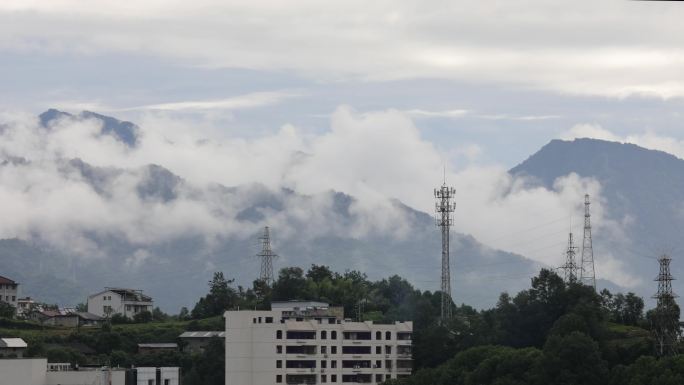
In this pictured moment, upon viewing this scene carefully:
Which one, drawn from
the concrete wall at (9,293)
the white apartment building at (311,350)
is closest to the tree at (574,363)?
the white apartment building at (311,350)

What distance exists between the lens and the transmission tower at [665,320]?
330ft

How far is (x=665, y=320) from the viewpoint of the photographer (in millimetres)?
102750

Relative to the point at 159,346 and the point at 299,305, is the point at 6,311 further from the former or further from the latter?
the point at 299,305

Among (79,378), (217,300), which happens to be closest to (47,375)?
(79,378)

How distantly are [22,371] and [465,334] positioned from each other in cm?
4229

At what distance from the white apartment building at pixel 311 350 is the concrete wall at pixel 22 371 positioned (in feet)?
100

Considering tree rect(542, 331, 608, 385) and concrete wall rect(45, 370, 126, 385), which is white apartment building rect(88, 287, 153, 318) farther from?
tree rect(542, 331, 608, 385)

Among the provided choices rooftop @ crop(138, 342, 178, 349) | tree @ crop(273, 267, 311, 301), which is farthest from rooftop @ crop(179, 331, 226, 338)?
tree @ crop(273, 267, 311, 301)

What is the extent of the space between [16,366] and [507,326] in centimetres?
4582

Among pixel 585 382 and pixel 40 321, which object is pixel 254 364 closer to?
pixel 585 382

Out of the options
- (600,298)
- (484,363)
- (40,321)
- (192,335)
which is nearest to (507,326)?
(600,298)

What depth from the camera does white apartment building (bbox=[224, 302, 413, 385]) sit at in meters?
124

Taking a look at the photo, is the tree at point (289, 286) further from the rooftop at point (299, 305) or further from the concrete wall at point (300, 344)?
the concrete wall at point (300, 344)

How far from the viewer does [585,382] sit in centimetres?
9738
